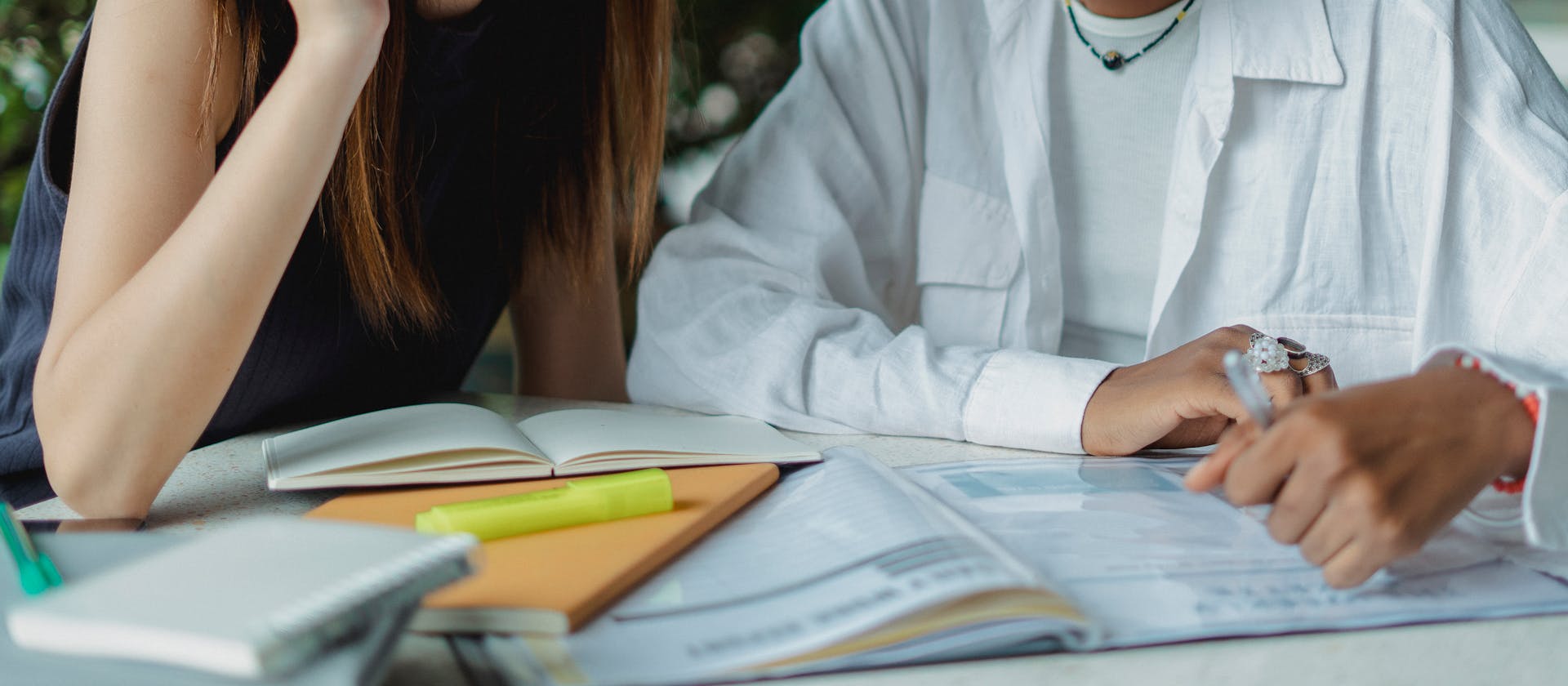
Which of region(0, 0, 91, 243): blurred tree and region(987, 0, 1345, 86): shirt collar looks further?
region(0, 0, 91, 243): blurred tree

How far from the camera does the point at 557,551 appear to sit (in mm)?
525

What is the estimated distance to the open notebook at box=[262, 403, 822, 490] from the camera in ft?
2.17

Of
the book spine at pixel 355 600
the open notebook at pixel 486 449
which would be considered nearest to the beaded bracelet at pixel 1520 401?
the open notebook at pixel 486 449

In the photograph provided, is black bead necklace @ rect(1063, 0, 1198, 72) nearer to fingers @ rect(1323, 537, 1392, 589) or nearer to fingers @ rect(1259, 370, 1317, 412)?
fingers @ rect(1259, 370, 1317, 412)

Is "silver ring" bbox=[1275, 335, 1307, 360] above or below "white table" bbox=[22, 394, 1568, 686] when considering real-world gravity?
above

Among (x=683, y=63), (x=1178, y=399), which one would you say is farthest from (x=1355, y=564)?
(x=683, y=63)

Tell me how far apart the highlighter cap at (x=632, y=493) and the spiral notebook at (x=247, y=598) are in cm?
15

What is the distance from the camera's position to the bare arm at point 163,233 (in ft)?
2.24

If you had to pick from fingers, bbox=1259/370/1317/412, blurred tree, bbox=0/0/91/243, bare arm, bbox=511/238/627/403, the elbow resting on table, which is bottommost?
bare arm, bbox=511/238/627/403

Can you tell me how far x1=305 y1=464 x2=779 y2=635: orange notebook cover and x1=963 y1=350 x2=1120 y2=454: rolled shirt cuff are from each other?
0.68 ft

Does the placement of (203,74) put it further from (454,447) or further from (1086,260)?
(1086,260)

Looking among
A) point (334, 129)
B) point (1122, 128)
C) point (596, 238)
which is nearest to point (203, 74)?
point (334, 129)

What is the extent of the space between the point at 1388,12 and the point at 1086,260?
1.11 feet

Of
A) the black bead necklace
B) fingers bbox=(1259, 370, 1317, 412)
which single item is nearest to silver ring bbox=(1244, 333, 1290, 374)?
fingers bbox=(1259, 370, 1317, 412)
